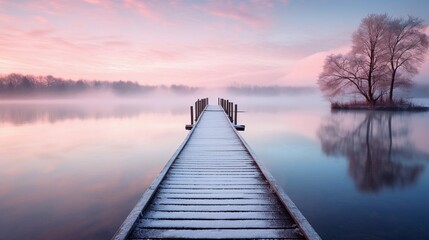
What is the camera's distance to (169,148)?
55.2 feet

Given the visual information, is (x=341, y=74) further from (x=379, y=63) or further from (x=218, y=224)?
(x=218, y=224)

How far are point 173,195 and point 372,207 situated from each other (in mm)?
5359

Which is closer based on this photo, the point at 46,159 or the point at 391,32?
the point at 46,159

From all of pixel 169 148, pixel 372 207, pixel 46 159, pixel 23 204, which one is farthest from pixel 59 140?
pixel 372 207

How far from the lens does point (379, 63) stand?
33562mm

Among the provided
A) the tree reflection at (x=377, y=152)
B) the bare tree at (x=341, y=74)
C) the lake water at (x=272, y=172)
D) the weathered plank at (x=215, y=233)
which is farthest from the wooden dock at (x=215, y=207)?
the bare tree at (x=341, y=74)

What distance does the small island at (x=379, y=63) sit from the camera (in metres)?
32.3

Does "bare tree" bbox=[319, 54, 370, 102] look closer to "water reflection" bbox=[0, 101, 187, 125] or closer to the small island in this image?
the small island

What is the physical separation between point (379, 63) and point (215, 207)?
1405 inches

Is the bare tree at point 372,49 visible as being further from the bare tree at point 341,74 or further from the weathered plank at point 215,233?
the weathered plank at point 215,233

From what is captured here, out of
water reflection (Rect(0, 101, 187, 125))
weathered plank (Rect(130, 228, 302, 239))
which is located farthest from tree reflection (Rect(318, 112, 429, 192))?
water reflection (Rect(0, 101, 187, 125))

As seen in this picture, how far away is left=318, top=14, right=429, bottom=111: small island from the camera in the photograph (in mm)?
32344

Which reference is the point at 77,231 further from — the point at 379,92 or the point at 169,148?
the point at 379,92

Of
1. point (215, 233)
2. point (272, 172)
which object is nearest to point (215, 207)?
point (215, 233)
